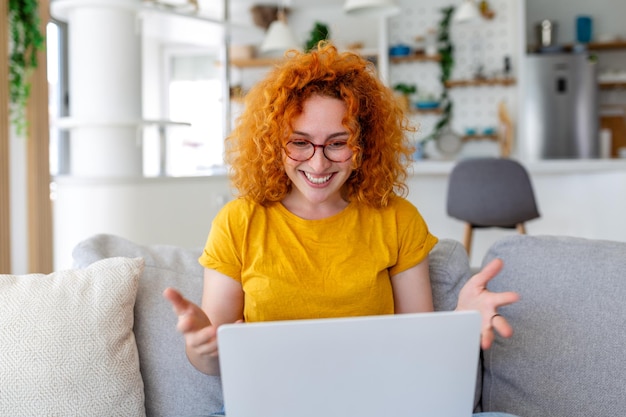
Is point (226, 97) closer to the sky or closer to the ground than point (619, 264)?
closer to the sky

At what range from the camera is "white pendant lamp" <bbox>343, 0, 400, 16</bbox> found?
4445mm

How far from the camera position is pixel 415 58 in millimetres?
6738

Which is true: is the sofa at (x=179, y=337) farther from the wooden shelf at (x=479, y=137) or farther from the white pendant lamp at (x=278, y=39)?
the wooden shelf at (x=479, y=137)

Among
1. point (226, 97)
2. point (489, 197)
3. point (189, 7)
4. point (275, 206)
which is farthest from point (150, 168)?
point (275, 206)

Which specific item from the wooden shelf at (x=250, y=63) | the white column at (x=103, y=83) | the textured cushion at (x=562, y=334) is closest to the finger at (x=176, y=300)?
the textured cushion at (x=562, y=334)

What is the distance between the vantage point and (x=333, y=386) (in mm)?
1033

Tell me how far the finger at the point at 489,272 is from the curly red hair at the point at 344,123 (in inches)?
11.7

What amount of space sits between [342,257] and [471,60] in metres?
5.73

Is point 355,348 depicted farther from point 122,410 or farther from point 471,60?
point 471,60

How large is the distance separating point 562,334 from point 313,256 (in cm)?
54

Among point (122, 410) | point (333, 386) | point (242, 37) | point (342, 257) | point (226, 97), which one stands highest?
point (242, 37)

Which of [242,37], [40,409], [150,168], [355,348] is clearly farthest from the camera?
[150,168]

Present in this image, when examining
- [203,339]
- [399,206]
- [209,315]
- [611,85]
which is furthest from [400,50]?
[203,339]

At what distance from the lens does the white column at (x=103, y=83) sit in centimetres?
379
